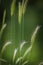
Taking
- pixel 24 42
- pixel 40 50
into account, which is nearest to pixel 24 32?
pixel 24 42

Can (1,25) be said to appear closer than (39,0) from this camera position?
No

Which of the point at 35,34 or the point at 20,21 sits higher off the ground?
the point at 20,21

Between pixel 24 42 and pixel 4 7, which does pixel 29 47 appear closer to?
pixel 24 42

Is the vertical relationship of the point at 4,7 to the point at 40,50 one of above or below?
above

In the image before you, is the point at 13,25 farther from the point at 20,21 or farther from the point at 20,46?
the point at 20,46

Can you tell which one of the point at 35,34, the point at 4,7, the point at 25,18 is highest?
the point at 4,7

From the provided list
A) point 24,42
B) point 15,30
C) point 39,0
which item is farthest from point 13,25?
point 39,0
